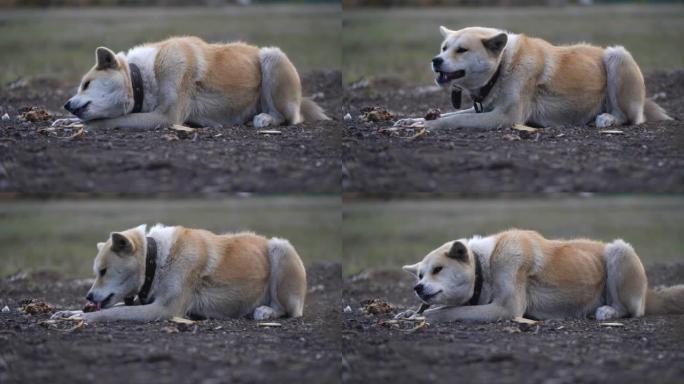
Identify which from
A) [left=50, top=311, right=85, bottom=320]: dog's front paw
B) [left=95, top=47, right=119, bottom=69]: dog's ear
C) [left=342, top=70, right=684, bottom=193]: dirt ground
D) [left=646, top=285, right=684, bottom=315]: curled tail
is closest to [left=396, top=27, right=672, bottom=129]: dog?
[left=342, top=70, right=684, bottom=193]: dirt ground

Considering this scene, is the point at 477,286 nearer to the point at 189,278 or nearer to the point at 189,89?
the point at 189,278

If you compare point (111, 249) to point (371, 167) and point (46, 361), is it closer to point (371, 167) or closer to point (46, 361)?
point (46, 361)

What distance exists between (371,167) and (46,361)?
2955mm

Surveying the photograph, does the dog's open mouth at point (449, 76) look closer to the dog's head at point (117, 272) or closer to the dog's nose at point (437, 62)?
the dog's nose at point (437, 62)

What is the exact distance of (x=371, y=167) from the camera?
7.27 m

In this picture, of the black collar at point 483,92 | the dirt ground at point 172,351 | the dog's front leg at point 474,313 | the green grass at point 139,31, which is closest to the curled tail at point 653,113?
the black collar at point 483,92

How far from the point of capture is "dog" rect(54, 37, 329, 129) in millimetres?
7480

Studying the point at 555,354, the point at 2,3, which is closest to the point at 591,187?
the point at 555,354

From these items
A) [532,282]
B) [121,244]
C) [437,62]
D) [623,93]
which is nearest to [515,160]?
[532,282]

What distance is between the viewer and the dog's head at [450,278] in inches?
273

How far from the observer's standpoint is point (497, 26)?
1206cm

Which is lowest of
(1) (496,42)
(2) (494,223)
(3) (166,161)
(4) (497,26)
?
(2) (494,223)

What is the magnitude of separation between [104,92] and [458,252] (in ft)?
10.6

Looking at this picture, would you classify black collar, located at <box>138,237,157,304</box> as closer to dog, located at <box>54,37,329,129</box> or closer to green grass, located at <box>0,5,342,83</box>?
dog, located at <box>54,37,329,129</box>
